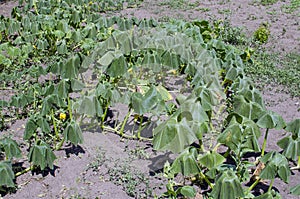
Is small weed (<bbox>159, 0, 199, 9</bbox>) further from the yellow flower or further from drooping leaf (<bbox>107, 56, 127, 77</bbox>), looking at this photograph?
the yellow flower

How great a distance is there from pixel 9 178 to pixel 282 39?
5.29m

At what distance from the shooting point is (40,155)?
12.1 ft

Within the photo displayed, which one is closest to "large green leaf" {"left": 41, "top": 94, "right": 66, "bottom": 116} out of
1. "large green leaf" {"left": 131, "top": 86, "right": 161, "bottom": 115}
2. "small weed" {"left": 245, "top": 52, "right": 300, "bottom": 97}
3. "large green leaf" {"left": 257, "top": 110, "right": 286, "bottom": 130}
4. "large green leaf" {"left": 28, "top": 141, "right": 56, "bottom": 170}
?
"large green leaf" {"left": 28, "top": 141, "right": 56, "bottom": 170}

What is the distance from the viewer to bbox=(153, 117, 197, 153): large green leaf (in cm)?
354

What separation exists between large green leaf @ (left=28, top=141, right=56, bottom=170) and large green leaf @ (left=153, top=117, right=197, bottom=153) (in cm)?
85

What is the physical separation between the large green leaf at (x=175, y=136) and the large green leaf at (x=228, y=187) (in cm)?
49

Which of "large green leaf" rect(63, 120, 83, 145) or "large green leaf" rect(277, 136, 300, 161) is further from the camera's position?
"large green leaf" rect(63, 120, 83, 145)

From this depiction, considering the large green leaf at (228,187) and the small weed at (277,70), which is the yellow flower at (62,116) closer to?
the large green leaf at (228,187)

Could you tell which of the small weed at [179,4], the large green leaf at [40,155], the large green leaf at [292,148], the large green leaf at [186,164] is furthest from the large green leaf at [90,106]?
the small weed at [179,4]

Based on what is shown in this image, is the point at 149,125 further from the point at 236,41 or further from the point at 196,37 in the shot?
the point at 236,41

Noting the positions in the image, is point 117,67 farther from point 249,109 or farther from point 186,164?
point 186,164

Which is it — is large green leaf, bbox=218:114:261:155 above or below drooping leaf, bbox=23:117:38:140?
above

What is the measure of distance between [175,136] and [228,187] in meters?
0.62

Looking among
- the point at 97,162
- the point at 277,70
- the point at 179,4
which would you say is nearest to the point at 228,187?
the point at 97,162
